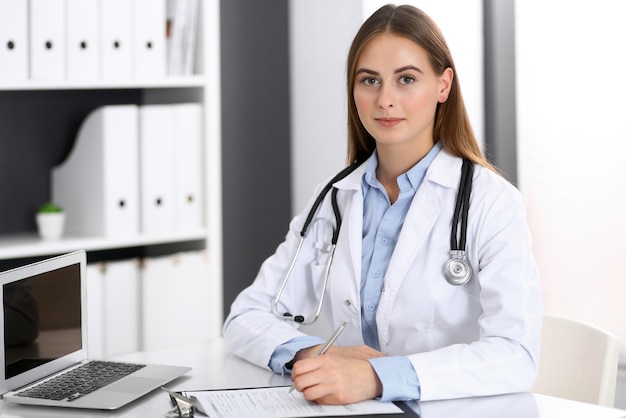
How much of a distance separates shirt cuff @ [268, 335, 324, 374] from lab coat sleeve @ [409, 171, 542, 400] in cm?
25

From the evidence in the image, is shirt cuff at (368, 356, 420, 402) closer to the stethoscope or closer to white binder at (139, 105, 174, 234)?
the stethoscope

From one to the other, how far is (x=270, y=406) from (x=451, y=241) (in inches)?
18.1

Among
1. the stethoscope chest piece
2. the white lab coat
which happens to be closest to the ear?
the white lab coat

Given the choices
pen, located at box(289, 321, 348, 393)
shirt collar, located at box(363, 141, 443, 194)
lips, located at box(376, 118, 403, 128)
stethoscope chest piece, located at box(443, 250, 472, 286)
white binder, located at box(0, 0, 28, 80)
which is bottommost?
pen, located at box(289, 321, 348, 393)

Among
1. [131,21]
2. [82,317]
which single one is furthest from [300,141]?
[82,317]

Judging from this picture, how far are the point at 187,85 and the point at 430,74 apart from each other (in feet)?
3.88

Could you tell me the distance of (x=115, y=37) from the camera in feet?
8.63

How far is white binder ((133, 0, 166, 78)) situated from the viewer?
2664 millimetres

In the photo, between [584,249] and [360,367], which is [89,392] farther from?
[584,249]

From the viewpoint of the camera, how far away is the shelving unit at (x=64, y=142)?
2777 millimetres

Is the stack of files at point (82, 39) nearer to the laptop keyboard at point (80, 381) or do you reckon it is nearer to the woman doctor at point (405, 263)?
the woman doctor at point (405, 263)

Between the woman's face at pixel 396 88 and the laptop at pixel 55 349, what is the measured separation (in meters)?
0.59

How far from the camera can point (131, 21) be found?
2.66m

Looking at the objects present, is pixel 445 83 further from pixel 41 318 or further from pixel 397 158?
pixel 41 318
